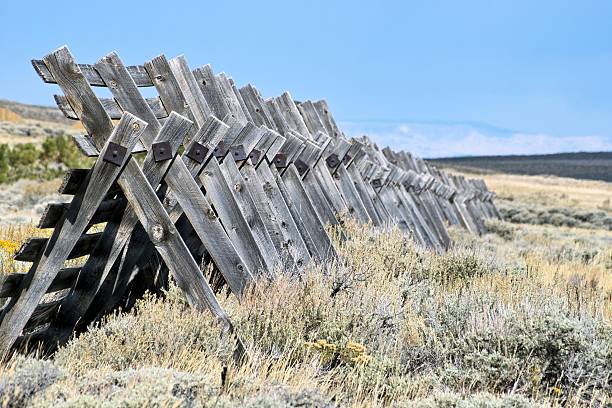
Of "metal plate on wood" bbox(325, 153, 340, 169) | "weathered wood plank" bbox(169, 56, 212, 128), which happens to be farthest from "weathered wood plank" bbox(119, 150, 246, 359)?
"metal plate on wood" bbox(325, 153, 340, 169)

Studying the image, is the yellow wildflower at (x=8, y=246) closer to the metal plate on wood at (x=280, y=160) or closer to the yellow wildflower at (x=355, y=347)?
the metal plate on wood at (x=280, y=160)

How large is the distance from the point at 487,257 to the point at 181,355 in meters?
5.29

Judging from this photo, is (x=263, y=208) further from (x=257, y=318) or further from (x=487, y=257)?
(x=487, y=257)

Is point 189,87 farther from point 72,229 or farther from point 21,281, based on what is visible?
point 21,281

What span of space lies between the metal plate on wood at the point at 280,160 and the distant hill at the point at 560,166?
262 ft

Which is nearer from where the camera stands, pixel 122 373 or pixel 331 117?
pixel 122 373

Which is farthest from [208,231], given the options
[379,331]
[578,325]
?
[578,325]

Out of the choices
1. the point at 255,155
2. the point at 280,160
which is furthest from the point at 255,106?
the point at 255,155

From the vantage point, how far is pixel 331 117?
10711 mm

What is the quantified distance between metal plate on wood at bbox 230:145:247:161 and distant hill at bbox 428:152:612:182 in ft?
266

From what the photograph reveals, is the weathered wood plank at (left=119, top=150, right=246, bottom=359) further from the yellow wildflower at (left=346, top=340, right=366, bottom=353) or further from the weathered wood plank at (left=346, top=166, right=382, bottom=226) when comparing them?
the weathered wood plank at (left=346, top=166, right=382, bottom=226)

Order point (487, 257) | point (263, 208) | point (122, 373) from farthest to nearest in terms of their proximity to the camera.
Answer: point (487, 257) → point (263, 208) → point (122, 373)

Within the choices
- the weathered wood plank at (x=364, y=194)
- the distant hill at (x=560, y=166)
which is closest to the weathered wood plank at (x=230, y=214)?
the weathered wood plank at (x=364, y=194)

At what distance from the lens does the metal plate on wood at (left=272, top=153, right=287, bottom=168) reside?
6805 millimetres
